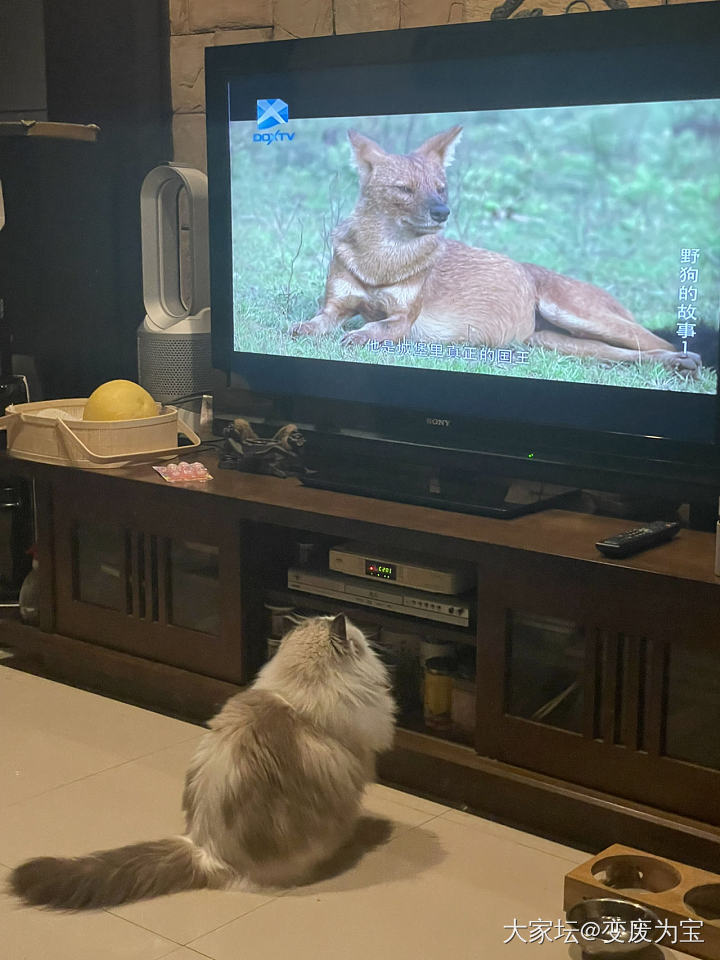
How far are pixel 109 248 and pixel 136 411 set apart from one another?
29.1 inches

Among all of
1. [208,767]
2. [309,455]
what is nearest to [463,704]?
[208,767]

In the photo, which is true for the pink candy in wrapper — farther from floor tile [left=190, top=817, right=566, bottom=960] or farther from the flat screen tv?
floor tile [left=190, top=817, right=566, bottom=960]

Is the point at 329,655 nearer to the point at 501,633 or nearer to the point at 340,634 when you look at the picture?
the point at 340,634

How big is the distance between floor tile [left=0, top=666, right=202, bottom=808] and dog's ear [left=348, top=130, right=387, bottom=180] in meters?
1.37

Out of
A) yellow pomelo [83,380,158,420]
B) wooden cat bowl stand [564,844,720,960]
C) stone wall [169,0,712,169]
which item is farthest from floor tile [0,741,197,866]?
stone wall [169,0,712,169]

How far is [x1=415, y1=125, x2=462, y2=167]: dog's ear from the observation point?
8.71 feet

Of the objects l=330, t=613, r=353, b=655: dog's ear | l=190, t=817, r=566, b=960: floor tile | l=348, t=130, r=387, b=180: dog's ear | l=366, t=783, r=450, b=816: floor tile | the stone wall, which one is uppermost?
the stone wall

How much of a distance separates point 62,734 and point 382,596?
85 centimetres

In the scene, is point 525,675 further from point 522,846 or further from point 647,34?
point 647,34

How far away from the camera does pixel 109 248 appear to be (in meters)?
3.62

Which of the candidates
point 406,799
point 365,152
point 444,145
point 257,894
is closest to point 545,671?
point 406,799

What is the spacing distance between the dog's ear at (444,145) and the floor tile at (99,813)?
1.45m

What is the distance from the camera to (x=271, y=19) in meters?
3.41

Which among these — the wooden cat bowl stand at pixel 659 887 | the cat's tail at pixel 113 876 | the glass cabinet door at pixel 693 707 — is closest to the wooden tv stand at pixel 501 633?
the glass cabinet door at pixel 693 707
